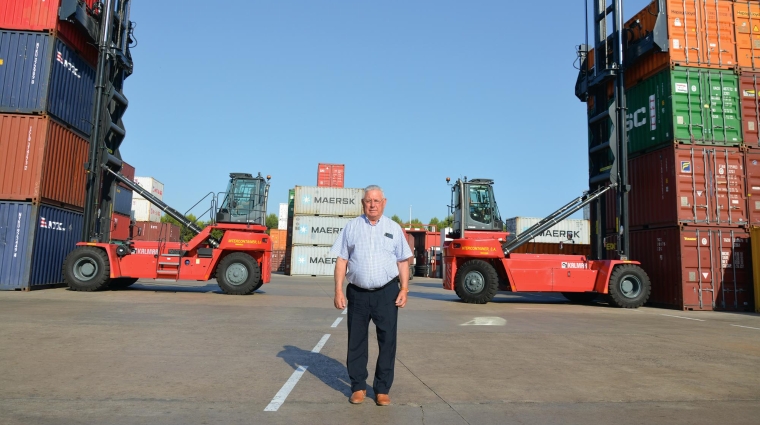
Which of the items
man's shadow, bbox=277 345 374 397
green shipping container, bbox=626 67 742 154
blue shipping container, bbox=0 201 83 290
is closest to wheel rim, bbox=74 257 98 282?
blue shipping container, bbox=0 201 83 290

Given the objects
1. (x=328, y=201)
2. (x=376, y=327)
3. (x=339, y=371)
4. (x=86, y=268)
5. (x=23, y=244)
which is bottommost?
(x=339, y=371)

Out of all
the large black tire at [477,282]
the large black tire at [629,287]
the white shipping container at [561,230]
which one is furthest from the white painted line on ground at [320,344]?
the white shipping container at [561,230]

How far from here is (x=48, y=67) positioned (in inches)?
597

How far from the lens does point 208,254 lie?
1581cm

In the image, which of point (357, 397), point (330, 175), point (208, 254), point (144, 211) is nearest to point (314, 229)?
point (330, 175)

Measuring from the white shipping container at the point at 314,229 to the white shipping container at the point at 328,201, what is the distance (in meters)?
0.54

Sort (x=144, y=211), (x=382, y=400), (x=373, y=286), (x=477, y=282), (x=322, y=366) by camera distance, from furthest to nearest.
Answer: (x=144, y=211) < (x=477, y=282) < (x=322, y=366) < (x=373, y=286) < (x=382, y=400)

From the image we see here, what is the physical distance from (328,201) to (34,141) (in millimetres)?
24515

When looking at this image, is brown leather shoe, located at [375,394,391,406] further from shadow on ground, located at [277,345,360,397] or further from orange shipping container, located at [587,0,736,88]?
orange shipping container, located at [587,0,736,88]

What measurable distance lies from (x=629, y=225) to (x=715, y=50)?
5.82m

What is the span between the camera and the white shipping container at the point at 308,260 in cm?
3784

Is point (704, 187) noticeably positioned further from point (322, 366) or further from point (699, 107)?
point (322, 366)

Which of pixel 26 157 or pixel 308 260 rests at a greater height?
pixel 26 157

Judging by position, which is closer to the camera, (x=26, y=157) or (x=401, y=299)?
(x=401, y=299)
